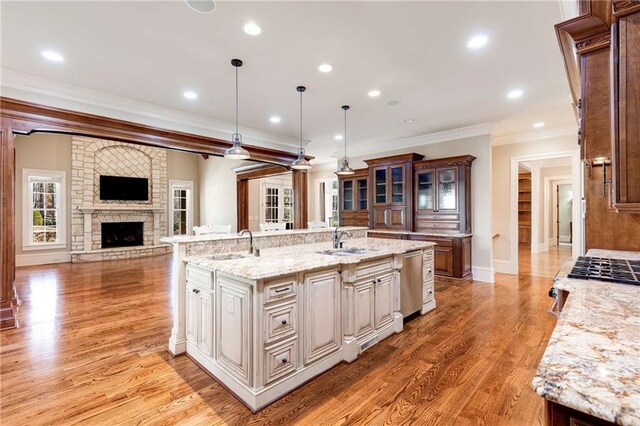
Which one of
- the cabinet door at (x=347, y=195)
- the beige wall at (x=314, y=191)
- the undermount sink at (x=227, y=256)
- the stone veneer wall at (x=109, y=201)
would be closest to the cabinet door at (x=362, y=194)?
the cabinet door at (x=347, y=195)

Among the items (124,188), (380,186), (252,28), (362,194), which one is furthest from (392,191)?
(124,188)

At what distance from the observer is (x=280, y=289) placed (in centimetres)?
212

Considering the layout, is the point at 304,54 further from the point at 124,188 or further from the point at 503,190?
the point at 124,188

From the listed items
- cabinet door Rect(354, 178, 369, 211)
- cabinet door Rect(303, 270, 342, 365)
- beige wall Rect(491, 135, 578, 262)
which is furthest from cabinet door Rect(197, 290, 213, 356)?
beige wall Rect(491, 135, 578, 262)

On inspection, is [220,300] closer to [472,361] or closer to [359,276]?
[359,276]

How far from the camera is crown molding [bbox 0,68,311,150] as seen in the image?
3.43m

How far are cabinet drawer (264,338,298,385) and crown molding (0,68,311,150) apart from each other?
3.86 m

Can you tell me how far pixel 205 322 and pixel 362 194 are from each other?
5094 mm

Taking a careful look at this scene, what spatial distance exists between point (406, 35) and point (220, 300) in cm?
269

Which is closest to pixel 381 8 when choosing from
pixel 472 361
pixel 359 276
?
pixel 359 276

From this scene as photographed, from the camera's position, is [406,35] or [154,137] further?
[154,137]

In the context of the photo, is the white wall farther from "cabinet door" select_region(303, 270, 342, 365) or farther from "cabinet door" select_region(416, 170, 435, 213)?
"cabinet door" select_region(303, 270, 342, 365)

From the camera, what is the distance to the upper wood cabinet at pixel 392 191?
19.7 feet

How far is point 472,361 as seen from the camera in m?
2.59
